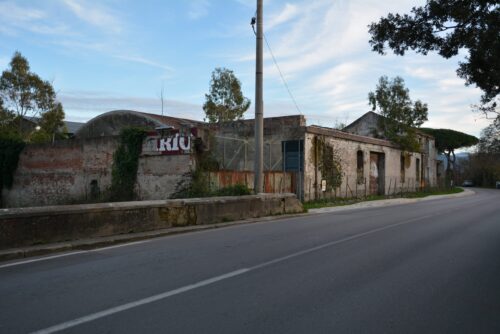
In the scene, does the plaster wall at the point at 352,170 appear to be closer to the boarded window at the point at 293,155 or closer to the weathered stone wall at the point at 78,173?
the boarded window at the point at 293,155

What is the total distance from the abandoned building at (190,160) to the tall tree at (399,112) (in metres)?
5.64

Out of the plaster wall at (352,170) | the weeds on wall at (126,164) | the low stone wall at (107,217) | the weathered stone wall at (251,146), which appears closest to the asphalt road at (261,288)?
the low stone wall at (107,217)

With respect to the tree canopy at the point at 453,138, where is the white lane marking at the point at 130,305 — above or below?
below

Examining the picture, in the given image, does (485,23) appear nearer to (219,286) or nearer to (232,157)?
(219,286)

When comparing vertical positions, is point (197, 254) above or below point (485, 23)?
below

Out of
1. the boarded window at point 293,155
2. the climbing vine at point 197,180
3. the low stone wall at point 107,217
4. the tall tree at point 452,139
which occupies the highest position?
the tall tree at point 452,139

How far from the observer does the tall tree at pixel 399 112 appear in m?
41.7

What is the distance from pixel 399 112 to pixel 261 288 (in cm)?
3841

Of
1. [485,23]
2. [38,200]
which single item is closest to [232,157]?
[38,200]

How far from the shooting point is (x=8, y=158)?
28641 mm

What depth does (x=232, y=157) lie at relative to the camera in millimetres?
29172

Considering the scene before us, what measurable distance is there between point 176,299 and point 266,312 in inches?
46.6

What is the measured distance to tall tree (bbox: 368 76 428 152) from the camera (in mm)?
41719

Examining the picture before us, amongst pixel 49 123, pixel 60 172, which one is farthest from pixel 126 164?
pixel 49 123
